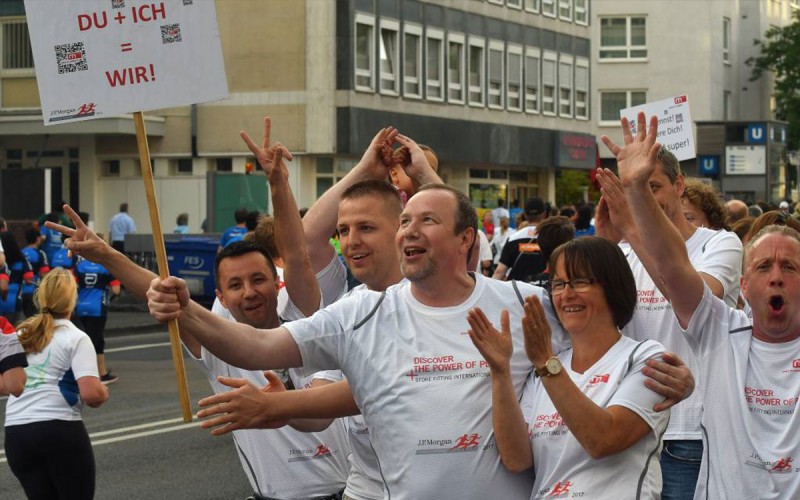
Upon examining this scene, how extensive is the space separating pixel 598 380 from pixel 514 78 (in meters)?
48.8

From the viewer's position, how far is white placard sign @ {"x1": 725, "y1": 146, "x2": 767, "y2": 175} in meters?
37.4

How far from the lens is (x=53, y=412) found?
26.6ft

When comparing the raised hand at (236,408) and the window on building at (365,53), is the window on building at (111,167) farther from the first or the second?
the raised hand at (236,408)

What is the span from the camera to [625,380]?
476cm

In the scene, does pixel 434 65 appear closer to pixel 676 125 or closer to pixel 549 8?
pixel 549 8

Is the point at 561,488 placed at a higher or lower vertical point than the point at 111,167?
lower

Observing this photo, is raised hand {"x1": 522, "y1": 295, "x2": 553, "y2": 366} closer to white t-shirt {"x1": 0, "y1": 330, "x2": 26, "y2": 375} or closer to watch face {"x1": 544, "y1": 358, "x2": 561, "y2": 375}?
watch face {"x1": 544, "y1": 358, "x2": 561, "y2": 375}

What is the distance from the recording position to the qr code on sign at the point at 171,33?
5270mm

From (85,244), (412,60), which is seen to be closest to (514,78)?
(412,60)

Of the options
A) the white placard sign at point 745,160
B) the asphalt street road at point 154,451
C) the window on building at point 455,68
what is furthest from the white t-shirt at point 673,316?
the window on building at point 455,68

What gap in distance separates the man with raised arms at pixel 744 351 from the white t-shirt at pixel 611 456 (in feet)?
1.54

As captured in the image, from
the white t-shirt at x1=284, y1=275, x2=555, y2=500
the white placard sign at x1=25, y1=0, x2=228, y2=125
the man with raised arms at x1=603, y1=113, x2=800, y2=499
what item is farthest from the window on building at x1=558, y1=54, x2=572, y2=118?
the white t-shirt at x1=284, y1=275, x2=555, y2=500

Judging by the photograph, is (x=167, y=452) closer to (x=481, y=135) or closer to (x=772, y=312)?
(x=772, y=312)

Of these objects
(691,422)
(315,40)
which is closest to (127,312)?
(315,40)
